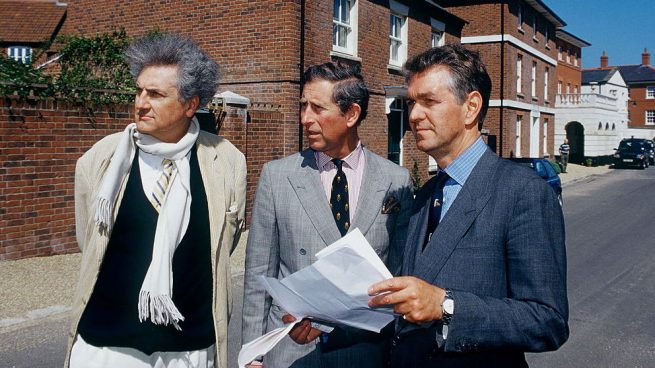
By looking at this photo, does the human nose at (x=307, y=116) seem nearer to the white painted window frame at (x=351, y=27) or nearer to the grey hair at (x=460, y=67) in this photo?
the grey hair at (x=460, y=67)

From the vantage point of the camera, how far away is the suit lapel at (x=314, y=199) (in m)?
2.70

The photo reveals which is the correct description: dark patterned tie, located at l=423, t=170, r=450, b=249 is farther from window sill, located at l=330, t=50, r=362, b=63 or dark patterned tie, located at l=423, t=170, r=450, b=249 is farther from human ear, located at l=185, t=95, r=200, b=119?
window sill, located at l=330, t=50, r=362, b=63

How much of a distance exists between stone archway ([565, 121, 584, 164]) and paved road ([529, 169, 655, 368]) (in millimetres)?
26990

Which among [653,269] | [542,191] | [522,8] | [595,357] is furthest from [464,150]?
[522,8]

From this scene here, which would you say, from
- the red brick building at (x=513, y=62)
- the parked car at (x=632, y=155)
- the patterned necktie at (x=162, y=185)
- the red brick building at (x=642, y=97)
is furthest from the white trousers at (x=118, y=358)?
the red brick building at (x=642, y=97)

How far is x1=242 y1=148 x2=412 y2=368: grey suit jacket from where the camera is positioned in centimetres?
269

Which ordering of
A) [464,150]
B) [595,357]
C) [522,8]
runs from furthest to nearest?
[522,8]
[595,357]
[464,150]

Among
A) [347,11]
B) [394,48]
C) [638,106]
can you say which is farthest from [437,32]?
[638,106]

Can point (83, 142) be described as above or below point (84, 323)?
above

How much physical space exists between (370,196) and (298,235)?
15.3 inches

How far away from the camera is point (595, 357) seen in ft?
17.6

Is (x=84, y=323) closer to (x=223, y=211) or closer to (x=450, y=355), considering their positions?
(x=223, y=211)

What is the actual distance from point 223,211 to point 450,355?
1269mm

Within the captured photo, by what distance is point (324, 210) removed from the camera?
8.98 ft
